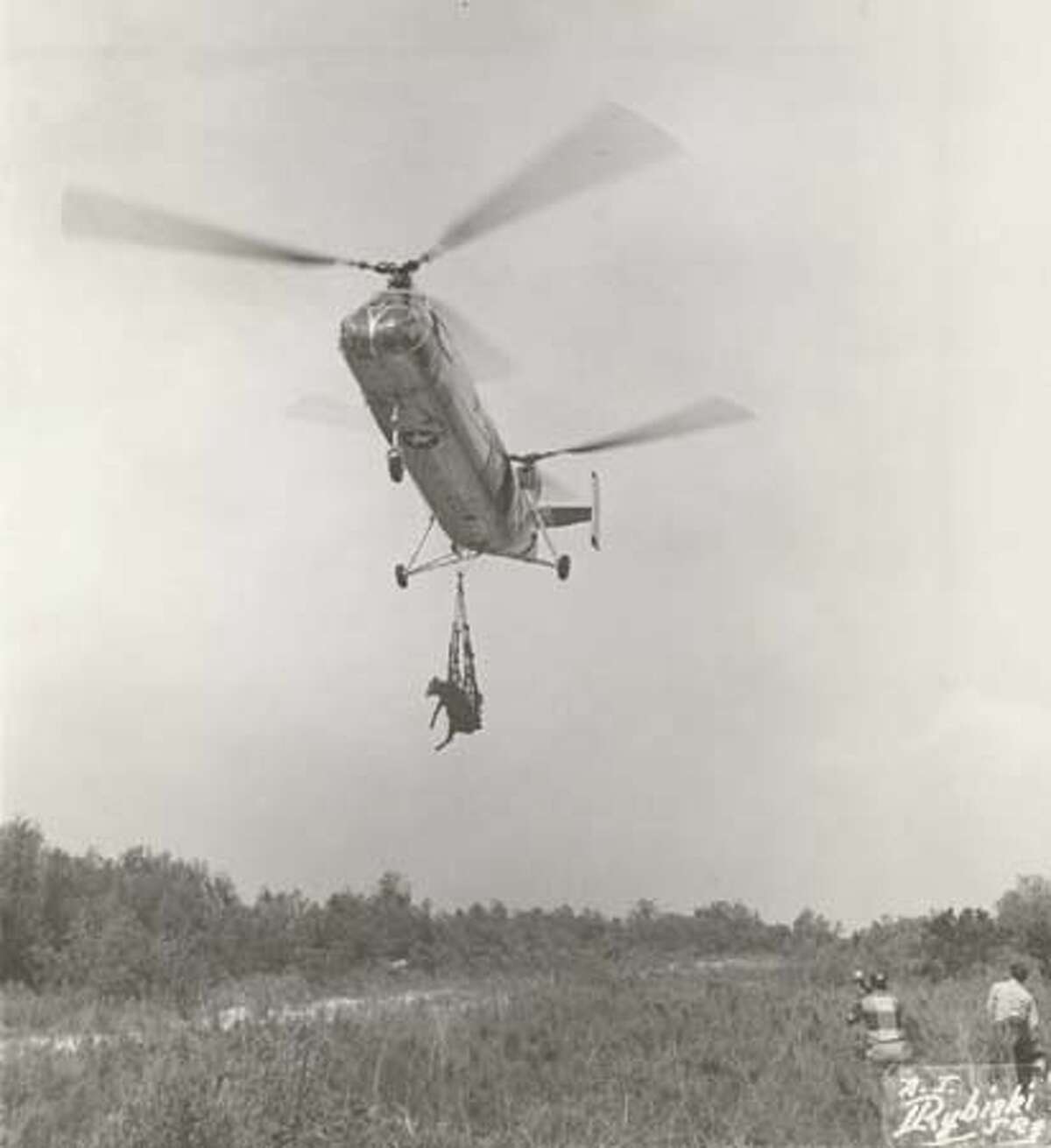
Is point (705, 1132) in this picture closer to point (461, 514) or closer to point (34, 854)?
point (461, 514)

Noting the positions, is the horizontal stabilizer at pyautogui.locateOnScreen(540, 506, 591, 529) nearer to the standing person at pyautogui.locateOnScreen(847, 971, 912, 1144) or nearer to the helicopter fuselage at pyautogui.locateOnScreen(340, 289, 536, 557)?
the helicopter fuselage at pyautogui.locateOnScreen(340, 289, 536, 557)

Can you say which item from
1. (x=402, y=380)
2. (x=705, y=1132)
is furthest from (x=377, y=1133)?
(x=402, y=380)

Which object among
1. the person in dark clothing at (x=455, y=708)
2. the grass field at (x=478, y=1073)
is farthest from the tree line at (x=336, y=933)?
the person in dark clothing at (x=455, y=708)

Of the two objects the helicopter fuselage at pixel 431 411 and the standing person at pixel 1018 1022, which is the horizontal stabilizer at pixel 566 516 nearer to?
the helicopter fuselage at pixel 431 411

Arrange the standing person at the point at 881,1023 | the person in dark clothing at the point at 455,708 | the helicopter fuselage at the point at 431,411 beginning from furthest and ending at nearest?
the person in dark clothing at the point at 455,708 < the helicopter fuselage at the point at 431,411 < the standing person at the point at 881,1023

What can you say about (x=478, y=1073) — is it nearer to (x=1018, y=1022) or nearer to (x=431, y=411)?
(x=1018, y=1022)
